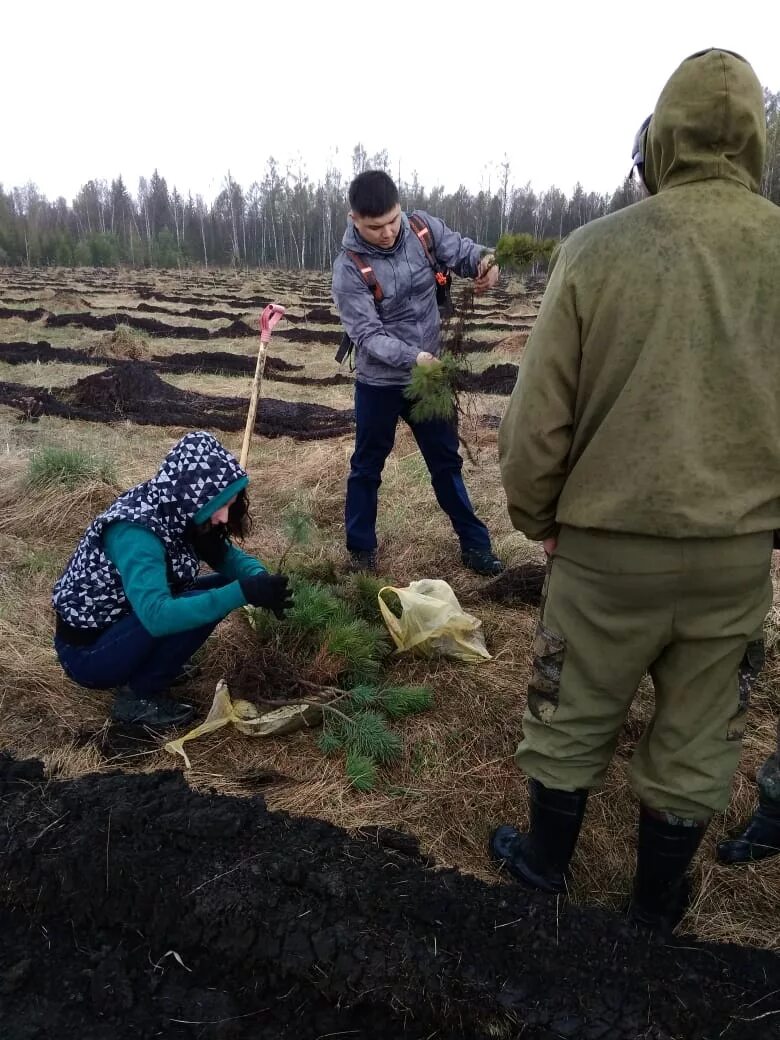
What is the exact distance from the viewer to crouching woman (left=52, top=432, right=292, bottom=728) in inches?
93.6

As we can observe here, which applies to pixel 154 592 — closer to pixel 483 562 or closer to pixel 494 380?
pixel 483 562

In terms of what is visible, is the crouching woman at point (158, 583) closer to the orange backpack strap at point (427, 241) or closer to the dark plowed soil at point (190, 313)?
the orange backpack strap at point (427, 241)

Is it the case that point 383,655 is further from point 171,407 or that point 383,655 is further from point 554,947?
point 171,407

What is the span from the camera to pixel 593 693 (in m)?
1.72

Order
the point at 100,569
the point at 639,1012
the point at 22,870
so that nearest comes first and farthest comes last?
the point at 639,1012
the point at 22,870
the point at 100,569

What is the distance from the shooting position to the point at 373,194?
10.5 feet

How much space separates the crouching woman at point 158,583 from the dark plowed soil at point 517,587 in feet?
4.48

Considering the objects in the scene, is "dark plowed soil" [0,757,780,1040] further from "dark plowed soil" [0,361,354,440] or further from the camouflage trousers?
"dark plowed soil" [0,361,354,440]

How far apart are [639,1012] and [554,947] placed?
213 mm

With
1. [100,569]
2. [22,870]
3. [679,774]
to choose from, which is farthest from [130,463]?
[679,774]

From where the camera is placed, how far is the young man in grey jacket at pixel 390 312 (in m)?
3.36

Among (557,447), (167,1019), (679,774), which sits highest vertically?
(557,447)

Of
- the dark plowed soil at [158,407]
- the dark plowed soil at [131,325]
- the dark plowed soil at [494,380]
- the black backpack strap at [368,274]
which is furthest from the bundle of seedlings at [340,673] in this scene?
the dark plowed soil at [131,325]

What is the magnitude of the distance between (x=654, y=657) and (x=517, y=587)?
2.05 metres
